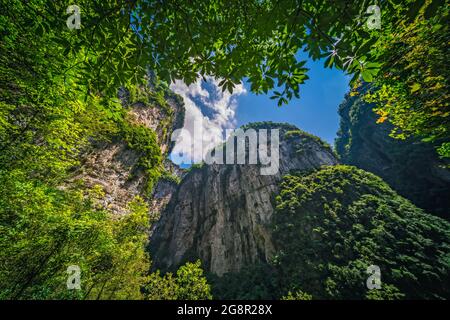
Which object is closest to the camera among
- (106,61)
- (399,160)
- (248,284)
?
(106,61)

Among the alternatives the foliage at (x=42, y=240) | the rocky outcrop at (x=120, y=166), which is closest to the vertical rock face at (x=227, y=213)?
the rocky outcrop at (x=120, y=166)

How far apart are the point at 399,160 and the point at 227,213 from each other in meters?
36.5

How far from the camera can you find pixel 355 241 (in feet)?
77.2

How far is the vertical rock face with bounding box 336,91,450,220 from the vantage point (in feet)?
99.6

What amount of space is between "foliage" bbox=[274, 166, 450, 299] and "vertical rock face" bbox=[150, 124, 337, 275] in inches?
203

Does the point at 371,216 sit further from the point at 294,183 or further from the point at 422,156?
the point at 422,156

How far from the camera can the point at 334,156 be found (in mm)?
46312

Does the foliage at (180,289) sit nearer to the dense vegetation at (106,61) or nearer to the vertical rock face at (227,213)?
the dense vegetation at (106,61)

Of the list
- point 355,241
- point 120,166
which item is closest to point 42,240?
point 120,166

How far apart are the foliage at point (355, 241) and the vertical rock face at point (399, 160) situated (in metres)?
7.23

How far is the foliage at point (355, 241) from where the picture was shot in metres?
18.6

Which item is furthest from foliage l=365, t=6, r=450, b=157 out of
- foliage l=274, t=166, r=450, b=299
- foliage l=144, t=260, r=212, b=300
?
foliage l=274, t=166, r=450, b=299

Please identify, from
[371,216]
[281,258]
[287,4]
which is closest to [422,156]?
[371,216]

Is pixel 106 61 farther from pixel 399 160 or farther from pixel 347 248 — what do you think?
pixel 399 160
